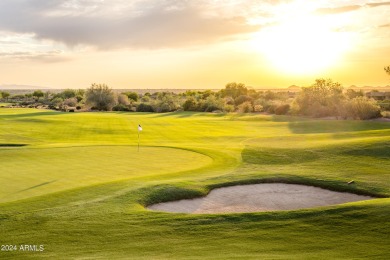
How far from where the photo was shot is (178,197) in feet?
47.2

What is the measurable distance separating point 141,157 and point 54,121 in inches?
1067

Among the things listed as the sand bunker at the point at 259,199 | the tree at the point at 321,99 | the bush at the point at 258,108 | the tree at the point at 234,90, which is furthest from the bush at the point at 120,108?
the sand bunker at the point at 259,199

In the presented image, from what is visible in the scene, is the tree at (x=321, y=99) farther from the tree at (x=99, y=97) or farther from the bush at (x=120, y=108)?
the tree at (x=99, y=97)

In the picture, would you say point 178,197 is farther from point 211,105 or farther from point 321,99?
point 211,105

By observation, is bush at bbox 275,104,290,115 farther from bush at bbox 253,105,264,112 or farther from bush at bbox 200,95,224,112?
bush at bbox 200,95,224,112

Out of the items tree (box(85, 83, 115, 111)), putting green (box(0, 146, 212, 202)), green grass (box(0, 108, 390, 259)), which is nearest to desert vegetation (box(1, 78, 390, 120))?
tree (box(85, 83, 115, 111))

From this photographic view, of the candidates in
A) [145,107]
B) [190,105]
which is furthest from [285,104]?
[145,107]

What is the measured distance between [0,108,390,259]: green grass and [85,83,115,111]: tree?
66.2 m

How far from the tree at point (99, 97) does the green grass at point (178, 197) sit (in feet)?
217

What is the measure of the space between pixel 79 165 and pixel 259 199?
8141mm

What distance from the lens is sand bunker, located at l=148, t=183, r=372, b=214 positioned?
13516 mm

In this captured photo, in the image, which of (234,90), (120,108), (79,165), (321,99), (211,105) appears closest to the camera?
(79,165)

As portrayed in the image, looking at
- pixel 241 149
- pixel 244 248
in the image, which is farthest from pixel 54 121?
pixel 244 248

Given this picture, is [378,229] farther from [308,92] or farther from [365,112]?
[308,92]
